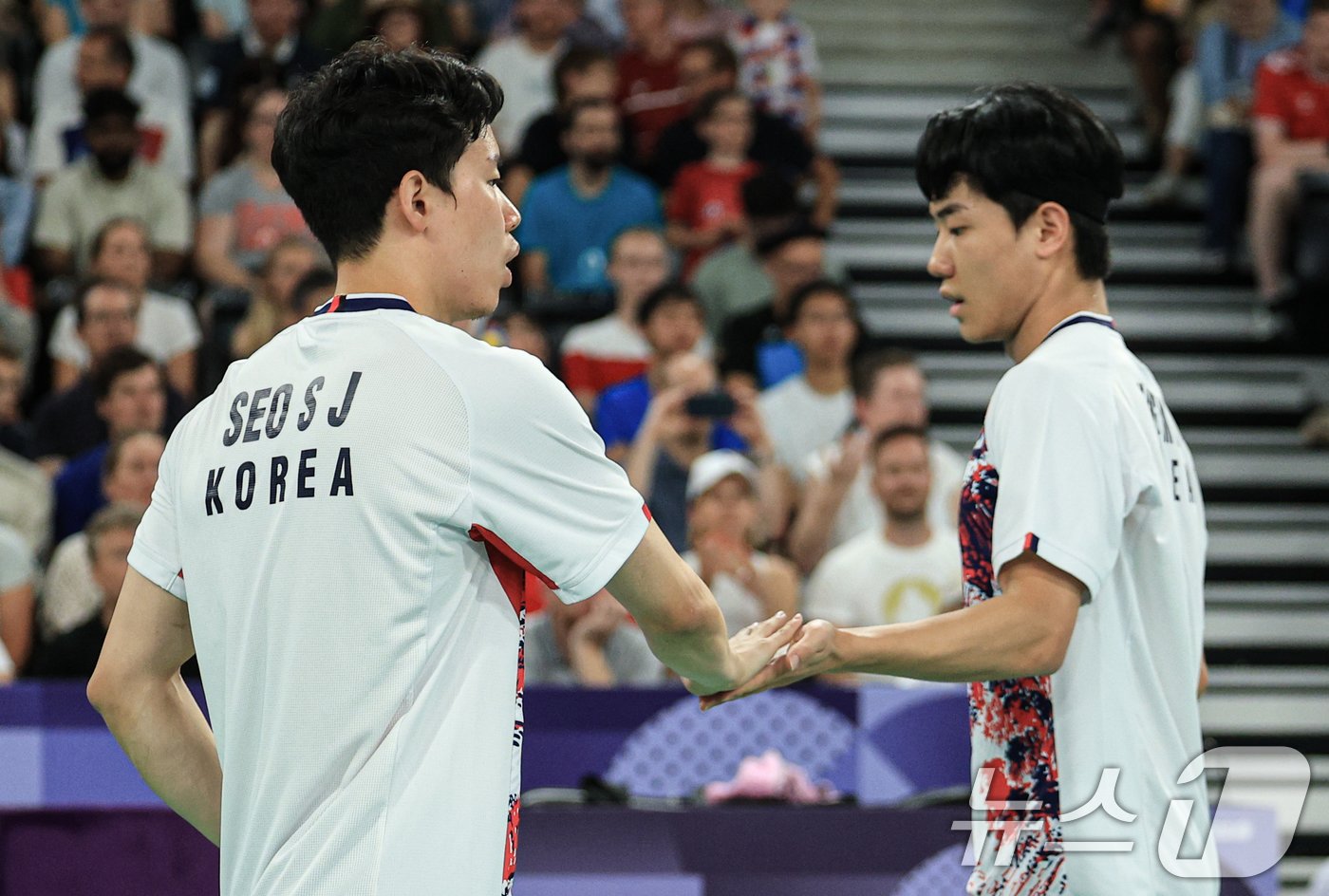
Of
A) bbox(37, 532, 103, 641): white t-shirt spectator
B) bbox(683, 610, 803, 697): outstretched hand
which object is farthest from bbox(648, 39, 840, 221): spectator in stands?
bbox(683, 610, 803, 697): outstretched hand

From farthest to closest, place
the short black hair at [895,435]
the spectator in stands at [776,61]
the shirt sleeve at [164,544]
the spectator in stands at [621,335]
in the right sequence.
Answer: the spectator in stands at [776,61]
the spectator in stands at [621,335]
the short black hair at [895,435]
the shirt sleeve at [164,544]

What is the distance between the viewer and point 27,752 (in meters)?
5.32

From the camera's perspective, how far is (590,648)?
21.1 feet

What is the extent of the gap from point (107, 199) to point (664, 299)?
318 centimetres

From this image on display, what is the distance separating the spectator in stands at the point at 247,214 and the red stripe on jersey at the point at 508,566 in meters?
6.68

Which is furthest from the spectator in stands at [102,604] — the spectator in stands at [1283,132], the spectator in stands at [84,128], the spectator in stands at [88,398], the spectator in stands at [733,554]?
the spectator in stands at [1283,132]

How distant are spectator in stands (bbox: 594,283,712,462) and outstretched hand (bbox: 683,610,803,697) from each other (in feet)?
15.2

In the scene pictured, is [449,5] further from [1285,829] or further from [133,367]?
[1285,829]

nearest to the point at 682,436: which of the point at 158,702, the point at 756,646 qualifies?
the point at 756,646

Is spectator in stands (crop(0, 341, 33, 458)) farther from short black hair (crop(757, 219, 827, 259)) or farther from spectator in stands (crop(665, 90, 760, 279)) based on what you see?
short black hair (crop(757, 219, 827, 259))

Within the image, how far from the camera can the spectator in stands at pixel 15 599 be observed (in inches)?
257

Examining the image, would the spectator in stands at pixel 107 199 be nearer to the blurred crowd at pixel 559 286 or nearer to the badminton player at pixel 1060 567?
the blurred crowd at pixel 559 286

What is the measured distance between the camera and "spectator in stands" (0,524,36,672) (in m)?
6.53

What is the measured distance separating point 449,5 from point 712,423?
399cm
